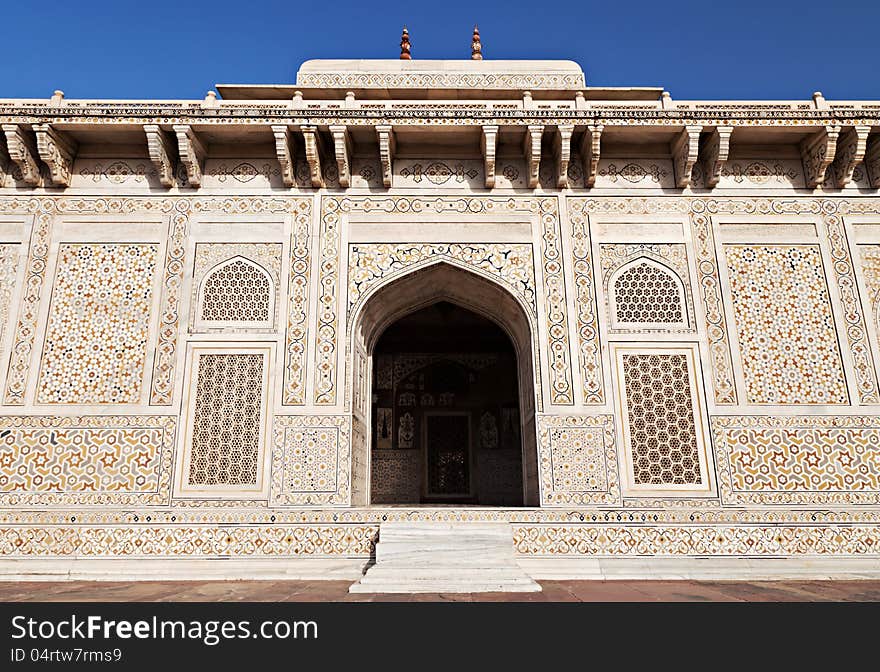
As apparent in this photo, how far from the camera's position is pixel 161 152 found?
250 inches

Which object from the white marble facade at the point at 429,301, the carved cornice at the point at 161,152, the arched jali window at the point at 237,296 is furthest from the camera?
the carved cornice at the point at 161,152

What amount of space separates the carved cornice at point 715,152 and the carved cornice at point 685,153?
0.13 m

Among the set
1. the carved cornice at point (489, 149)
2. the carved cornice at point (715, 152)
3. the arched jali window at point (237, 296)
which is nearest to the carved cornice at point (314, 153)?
the arched jali window at point (237, 296)

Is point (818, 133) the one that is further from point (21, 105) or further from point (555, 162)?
point (21, 105)

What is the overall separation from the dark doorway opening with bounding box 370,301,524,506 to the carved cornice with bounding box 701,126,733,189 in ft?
11.3

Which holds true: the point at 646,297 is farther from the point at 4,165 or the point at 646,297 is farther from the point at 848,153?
the point at 4,165

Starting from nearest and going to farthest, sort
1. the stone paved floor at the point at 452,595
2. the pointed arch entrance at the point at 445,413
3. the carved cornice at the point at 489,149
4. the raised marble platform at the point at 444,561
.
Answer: the stone paved floor at the point at 452,595
the raised marble platform at the point at 444,561
the carved cornice at the point at 489,149
the pointed arch entrance at the point at 445,413

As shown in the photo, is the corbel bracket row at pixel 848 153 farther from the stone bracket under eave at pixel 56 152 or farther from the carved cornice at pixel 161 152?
the stone bracket under eave at pixel 56 152

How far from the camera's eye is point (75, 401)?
5836mm

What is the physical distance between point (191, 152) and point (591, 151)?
415 centimetres

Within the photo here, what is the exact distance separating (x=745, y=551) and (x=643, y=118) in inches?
170

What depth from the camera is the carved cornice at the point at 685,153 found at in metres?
6.38

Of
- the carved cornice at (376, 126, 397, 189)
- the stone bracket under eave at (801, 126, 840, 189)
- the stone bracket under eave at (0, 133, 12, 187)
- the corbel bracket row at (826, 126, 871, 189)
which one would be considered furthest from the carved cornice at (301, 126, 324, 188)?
the corbel bracket row at (826, 126, 871, 189)

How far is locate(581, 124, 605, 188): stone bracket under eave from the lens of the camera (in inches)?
251
